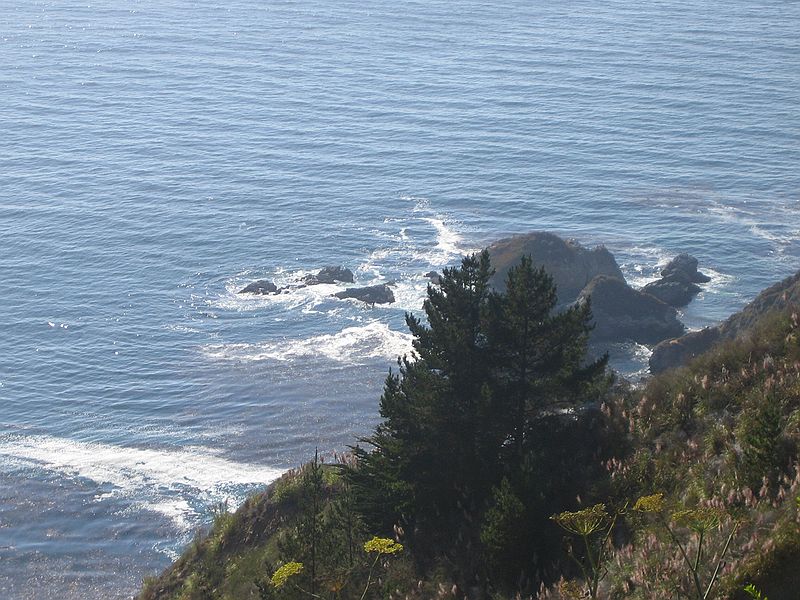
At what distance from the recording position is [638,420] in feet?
81.0

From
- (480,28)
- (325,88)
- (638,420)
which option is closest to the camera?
(638,420)

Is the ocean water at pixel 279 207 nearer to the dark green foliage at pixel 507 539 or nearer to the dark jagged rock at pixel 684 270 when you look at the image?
the dark jagged rock at pixel 684 270

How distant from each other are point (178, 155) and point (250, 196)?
17.6 metres

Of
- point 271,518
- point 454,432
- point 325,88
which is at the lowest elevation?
point 271,518

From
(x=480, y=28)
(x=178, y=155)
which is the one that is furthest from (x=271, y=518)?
(x=480, y=28)

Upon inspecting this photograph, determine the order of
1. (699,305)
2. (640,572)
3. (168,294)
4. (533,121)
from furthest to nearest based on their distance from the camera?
(533,121) < (168,294) < (699,305) < (640,572)

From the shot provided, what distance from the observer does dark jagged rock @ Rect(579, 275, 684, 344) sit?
6869 centimetres

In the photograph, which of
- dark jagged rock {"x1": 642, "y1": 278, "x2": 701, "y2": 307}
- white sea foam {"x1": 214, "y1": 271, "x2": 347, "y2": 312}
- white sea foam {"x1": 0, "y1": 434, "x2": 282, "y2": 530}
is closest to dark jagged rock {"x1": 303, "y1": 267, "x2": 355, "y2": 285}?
white sea foam {"x1": 214, "y1": 271, "x2": 347, "y2": 312}

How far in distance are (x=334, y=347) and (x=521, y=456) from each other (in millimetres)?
46516

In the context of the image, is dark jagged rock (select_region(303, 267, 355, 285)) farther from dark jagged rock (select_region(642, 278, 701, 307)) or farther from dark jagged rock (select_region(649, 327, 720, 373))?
dark jagged rock (select_region(649, 327, 720, 373))

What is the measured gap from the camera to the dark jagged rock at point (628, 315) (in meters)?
68.7

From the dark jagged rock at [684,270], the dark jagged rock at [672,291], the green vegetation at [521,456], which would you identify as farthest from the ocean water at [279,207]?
the green vegetation at [521,456]

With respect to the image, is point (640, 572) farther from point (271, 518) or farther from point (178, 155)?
point (178, 155)

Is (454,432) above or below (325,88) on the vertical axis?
below
